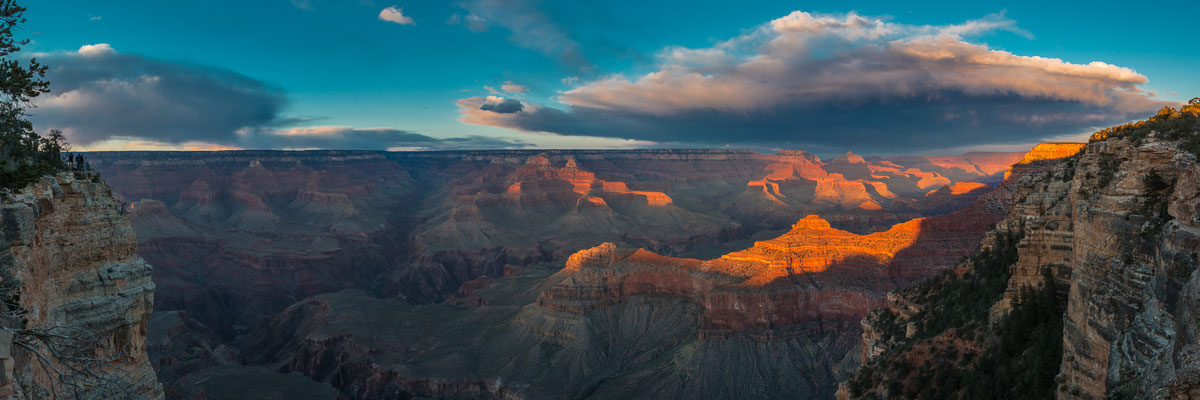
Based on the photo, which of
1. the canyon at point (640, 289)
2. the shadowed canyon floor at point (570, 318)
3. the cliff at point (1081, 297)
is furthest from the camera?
the shadowed canyon floor at point (570, 318)

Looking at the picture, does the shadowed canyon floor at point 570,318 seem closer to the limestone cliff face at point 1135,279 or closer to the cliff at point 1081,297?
the cliff at point 1081,297

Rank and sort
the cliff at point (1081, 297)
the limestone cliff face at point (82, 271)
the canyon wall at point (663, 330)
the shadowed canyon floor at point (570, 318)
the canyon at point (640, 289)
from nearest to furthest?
the cliff at point (1081, 297)
the canyon at point (640, 289)
the limestone cliff face at point (82, 271)
the canyon wall at point (663, 330)
the shadowed canyon floor at point (570, 318)

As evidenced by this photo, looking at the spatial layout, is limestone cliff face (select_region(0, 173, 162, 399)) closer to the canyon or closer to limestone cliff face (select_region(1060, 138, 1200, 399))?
the canyon

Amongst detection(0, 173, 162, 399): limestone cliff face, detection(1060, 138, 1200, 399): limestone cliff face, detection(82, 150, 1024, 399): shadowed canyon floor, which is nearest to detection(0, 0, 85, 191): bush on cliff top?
detection(0, 173, 162, 399): limestone cliff face

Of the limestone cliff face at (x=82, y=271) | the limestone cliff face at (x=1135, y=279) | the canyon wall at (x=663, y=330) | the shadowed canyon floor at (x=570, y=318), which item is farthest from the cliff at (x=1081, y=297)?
the canyon wall at (x=663, y=330)

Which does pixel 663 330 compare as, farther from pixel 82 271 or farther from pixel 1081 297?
pixel 82 271
